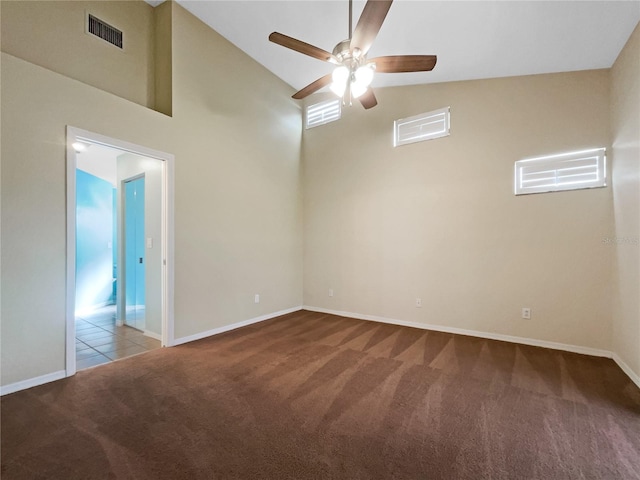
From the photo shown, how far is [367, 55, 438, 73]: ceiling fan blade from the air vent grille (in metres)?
2.93

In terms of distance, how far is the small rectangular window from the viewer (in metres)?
3.08

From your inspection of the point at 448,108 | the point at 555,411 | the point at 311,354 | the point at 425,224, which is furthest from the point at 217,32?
the point at 555,411

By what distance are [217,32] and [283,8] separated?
1236 millimetres

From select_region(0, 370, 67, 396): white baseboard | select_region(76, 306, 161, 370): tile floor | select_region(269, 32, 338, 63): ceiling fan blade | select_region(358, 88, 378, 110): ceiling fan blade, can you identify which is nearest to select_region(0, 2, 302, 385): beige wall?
select_region(0, 370, 67, 396): white baseboard

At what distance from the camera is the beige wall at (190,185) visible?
7.54 feet

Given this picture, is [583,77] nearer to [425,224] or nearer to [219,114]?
[425,224]

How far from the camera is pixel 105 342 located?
349 cm

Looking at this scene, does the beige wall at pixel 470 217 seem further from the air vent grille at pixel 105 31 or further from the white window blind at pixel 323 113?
the air vent grille at pixel 105 31

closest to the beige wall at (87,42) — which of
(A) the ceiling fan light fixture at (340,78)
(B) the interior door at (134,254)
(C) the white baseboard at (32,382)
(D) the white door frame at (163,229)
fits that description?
(D) the white door frame at (163,229)

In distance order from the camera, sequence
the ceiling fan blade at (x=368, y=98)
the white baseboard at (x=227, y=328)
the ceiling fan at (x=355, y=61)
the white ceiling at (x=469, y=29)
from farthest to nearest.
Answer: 1. the white baseboard at (x=227, y=328)
2. the ceiling fan blade at (x=368, y=98)
3. the white ceiling at (x=469, y=29)
4. the ceiling fan at (x=355, y=61)

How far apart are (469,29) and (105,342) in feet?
17.7

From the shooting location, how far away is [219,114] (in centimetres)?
383

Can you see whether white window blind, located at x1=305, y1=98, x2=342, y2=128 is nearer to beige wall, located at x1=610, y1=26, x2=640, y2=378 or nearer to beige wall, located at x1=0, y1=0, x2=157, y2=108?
beige wall, located at x1=0, y1=0, x2=157, y2=108

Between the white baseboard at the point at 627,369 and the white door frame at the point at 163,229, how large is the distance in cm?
461
